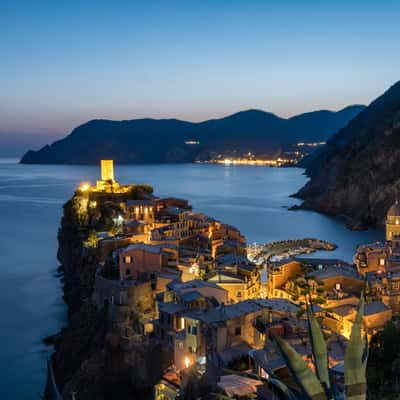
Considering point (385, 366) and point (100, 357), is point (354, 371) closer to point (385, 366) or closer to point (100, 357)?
point (385, 366)

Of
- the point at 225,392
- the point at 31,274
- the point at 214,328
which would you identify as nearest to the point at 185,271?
the point at 214,328

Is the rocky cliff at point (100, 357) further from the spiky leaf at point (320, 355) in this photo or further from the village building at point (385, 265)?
the spiky leaf at point (320, 355)

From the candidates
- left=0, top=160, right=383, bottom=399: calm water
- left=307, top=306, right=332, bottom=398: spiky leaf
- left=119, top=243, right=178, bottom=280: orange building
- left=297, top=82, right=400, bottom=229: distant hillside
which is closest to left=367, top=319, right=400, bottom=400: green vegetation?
left=307, top=306, right=332, bottom=398: spiky leaf

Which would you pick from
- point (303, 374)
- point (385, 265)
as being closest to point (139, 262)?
point (385, 265)

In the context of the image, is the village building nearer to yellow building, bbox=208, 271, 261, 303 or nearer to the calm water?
yellow building, bbox=208, 271, 261, 303

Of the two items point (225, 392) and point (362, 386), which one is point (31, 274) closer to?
point (225, 392)

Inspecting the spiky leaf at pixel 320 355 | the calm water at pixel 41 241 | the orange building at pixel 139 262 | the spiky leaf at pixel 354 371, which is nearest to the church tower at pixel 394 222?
the calm water at pixel 41 241
